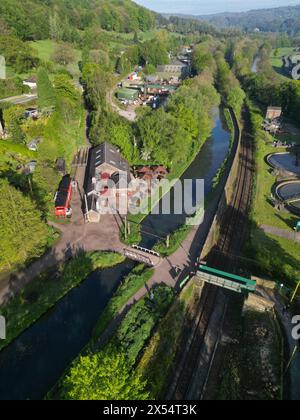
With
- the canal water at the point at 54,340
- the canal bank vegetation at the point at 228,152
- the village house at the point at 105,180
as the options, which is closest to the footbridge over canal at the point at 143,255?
the canal water at the point at 54,340

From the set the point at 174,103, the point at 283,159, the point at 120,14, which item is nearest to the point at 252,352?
the point at 283,159

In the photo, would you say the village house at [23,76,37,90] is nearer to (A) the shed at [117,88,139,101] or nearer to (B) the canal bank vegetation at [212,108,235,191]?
(A) the shed at [117,88,139,101]

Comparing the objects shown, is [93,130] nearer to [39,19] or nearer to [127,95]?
[127,95]

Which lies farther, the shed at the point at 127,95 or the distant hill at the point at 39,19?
the distant hill at the point at 39,19

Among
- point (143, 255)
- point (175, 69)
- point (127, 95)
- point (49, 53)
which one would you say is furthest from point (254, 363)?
point (175, 69)

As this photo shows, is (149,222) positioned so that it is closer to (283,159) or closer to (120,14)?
(283,159)

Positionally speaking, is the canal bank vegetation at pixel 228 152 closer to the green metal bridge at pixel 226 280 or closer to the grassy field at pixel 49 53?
the green metal bridge at pixel 226 280
